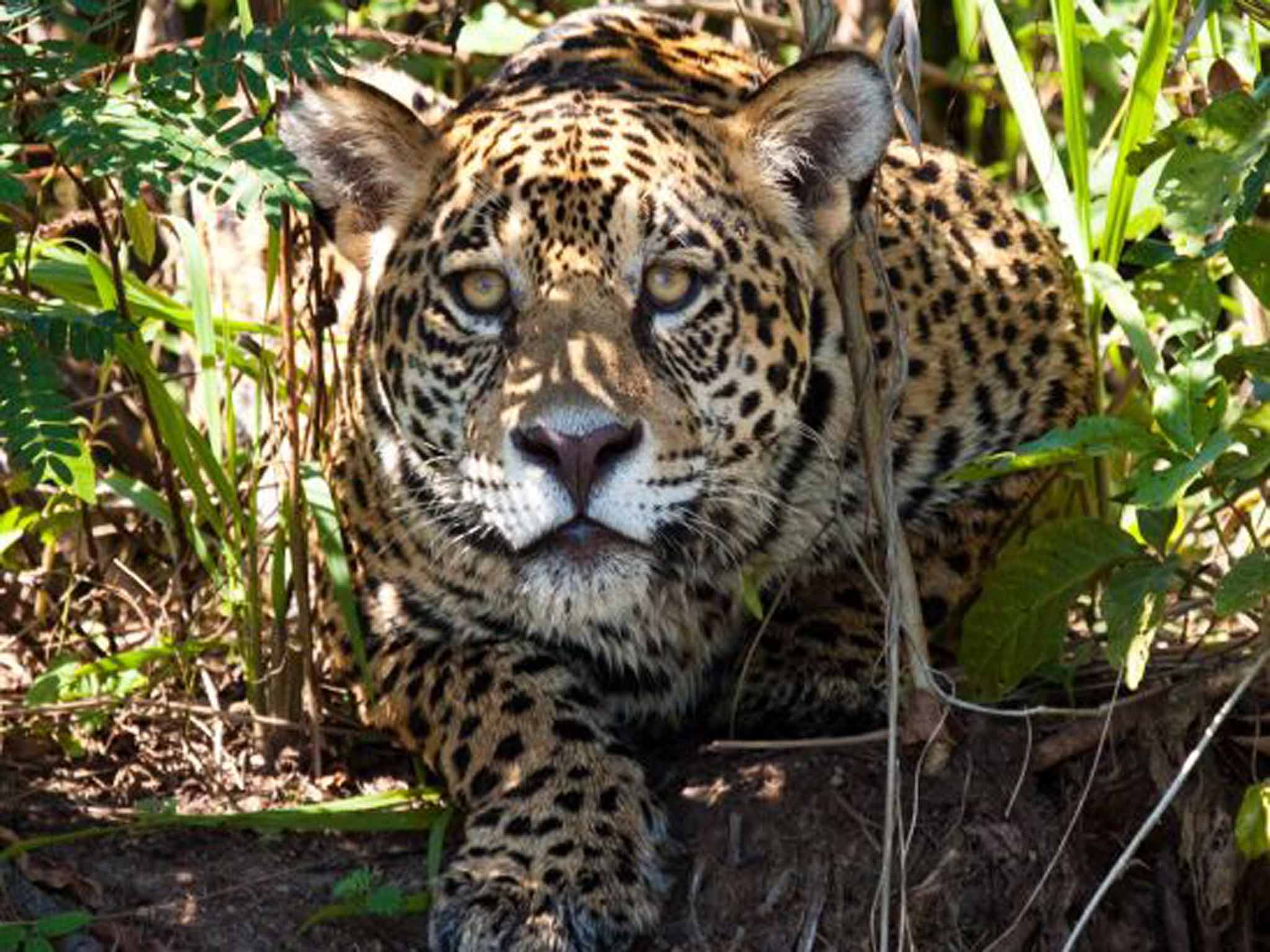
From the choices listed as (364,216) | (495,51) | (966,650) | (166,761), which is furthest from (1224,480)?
(495,51)

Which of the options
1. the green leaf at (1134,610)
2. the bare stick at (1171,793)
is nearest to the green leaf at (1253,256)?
the green leaf at (1134,610)

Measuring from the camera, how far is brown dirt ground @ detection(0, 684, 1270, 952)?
185 inches

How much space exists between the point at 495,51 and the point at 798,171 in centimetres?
229

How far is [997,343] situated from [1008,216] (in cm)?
41

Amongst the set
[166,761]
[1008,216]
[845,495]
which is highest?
[1008,216]

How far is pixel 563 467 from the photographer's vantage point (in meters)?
4.47

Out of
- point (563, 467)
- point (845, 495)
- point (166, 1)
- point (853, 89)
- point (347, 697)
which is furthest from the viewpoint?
point (166, 1)

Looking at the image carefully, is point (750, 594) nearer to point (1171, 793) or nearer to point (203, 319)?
point (1171, 793)

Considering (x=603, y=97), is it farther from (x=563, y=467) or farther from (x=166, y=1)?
(x=166, y=1)

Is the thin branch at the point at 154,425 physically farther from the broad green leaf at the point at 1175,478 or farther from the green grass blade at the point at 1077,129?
the green grass blade at the point at 1077,129

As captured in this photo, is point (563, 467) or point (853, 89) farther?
point (853, 89)

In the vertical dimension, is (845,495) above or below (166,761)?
above

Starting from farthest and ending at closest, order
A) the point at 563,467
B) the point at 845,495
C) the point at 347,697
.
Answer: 1. the point at 347,697
2. the point at 845,495
3. the point at 563,467

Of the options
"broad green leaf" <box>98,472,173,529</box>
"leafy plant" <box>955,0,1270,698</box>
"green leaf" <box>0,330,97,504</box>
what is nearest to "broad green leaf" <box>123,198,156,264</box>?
"broad green leaf" <box>98,472,173,529</box>
